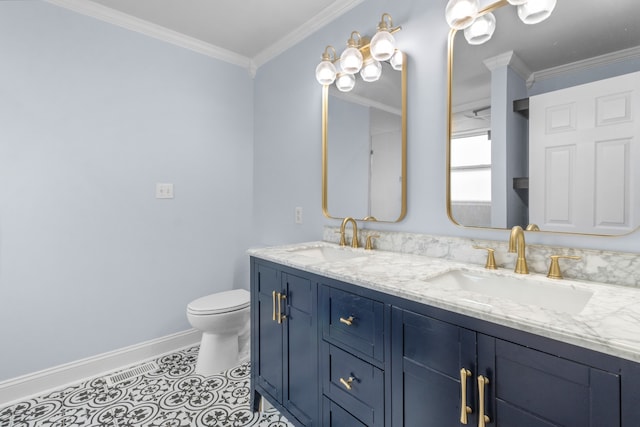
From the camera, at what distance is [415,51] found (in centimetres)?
156

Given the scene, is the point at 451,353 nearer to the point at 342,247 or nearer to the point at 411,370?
the point at 411,370

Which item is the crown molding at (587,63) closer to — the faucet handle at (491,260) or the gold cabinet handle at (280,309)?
the faucet handle at (491,260)

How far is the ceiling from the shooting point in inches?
76.3

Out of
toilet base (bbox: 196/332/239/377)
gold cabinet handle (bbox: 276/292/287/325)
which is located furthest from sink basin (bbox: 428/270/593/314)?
toilet base (bbox: 196/332/239/377)

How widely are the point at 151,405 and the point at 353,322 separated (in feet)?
4.62

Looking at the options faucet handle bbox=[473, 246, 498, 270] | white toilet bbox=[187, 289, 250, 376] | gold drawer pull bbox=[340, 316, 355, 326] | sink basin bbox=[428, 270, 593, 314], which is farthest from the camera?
white toilet bbox=[187, 289, 250, 376]

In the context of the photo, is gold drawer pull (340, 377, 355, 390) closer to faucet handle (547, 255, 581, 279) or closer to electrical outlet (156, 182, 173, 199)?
faucet handle (547, 255, 581, 279)

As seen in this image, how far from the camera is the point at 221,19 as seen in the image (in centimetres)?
211

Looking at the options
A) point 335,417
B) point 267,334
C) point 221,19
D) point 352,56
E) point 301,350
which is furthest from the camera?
point 221,19

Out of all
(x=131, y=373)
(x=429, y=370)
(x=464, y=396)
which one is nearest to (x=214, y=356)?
(x=131, y=373)

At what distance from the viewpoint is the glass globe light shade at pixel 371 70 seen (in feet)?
5.69

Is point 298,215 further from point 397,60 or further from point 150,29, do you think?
point 150,29

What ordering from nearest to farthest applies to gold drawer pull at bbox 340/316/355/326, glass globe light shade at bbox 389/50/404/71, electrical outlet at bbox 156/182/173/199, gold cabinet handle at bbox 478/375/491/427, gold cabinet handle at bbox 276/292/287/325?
1. gold cabinet handle at bbox 478/375/491/427
2. gold drawer pull at bbox 340/316/355/326
3. gold cabinet handle at bbox 276/292/287/325
4. glass globe light shade at bbox 389/50/404/71
5. electrical outlet at bbox 156/182/173/199

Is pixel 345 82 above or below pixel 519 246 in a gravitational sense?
above
